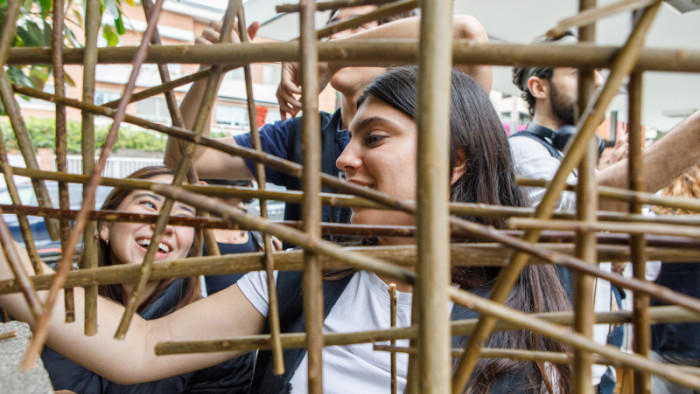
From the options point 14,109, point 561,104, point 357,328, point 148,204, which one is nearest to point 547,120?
point 561,104

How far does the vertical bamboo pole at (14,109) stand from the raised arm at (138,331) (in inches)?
5.6

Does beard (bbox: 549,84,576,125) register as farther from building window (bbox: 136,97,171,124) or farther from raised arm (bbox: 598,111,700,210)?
building window (bbox: 136,97,171,124)

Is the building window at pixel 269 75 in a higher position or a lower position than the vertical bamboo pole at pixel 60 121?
higher

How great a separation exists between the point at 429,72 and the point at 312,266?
170 millimetres

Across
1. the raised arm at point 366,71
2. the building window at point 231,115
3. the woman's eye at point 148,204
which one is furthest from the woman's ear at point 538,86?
the building window at point 231,115

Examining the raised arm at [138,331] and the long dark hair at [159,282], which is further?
the long dark hair at [159,282]

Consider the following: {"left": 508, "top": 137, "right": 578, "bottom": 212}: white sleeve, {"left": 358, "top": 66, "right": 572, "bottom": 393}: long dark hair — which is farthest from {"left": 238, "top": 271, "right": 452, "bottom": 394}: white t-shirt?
{"left": 508, "top": 137, "right": 578, "bottom": 212}: white sleeve

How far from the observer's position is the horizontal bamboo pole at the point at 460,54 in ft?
1.11

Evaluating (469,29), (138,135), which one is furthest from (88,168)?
(138,135)

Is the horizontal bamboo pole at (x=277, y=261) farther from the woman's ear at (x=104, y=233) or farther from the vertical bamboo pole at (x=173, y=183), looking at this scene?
the woman's ear at (x=104, y=233)

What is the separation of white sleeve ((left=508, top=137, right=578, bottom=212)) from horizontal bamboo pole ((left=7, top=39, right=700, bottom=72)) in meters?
1.03

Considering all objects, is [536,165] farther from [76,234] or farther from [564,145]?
[76,234]

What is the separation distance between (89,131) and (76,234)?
181mm

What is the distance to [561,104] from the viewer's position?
1.75m
